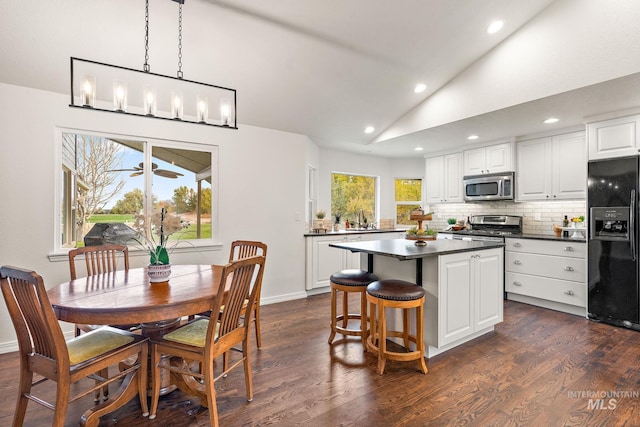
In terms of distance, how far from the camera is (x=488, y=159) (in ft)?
16.4

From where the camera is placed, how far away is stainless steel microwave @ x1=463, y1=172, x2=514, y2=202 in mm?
4738

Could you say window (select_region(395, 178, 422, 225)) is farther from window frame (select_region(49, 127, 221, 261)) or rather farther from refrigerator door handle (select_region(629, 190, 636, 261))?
window frame (select_region(49, 127, 221, 261))

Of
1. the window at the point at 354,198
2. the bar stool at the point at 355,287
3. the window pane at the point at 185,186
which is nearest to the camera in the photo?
the bar stool at the point at 355,287

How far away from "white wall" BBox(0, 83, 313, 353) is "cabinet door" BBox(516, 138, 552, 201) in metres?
3.22

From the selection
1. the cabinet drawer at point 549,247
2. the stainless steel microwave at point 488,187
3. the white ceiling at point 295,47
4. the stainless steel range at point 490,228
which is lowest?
the cabinet drawer at point 549,247

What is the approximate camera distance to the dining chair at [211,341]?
1797mm

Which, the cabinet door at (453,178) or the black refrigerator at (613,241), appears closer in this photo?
the black refrigerator at (613,241)

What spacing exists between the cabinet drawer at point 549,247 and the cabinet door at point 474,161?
1283 mm

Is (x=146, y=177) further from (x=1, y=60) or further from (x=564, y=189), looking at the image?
(x=564, y=189)

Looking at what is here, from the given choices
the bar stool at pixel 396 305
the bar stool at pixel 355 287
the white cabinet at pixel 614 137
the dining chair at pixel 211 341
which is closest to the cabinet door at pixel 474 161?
the white cabinet at pixel 614 137

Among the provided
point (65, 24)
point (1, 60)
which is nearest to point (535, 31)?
point (65, 24)

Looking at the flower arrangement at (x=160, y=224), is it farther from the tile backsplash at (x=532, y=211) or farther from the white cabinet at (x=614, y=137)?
the tile backsplash at (x=532, y=211)

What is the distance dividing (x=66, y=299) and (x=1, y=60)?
7.29ft

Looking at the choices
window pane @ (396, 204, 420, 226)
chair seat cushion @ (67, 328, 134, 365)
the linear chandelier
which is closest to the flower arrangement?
chair seat cushion @ (67, 328, 134, 365)
